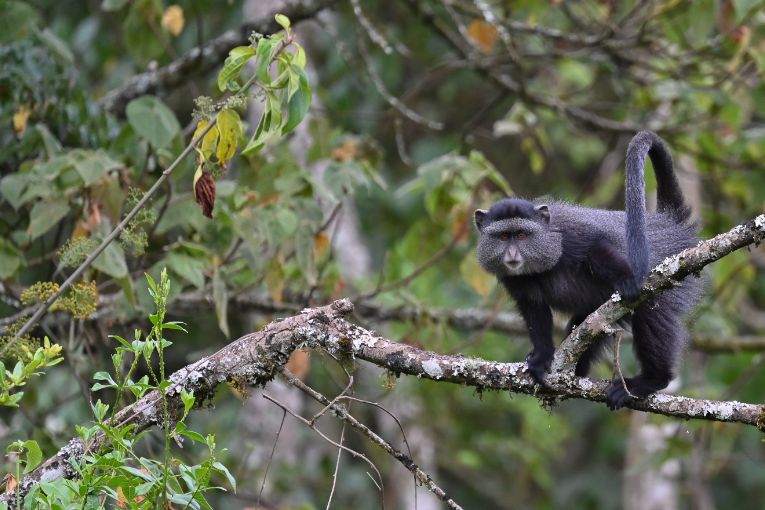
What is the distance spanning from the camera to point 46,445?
198 inches

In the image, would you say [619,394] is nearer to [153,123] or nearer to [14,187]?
[153,123]

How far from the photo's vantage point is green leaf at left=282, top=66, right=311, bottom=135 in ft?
12.7

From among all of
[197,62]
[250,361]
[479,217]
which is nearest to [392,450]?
[250,361]

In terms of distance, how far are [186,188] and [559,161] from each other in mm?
6736

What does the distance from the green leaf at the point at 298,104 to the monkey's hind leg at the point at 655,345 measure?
2102 mm

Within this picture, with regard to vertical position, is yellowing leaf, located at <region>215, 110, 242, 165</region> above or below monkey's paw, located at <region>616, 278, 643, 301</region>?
above

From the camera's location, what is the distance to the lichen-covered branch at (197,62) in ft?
21.2

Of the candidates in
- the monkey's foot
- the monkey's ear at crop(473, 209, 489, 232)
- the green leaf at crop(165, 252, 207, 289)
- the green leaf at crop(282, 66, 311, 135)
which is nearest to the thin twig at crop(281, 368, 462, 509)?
the monkey's foot

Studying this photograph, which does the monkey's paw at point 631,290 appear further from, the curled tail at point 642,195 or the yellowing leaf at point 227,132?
the yellowing leaf at point 227,132

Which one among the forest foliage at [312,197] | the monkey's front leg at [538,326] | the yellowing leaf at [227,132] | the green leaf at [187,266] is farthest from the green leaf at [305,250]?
the yellowing leaf at [227,132]

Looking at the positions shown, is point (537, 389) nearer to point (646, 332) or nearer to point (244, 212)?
point (646, 332)

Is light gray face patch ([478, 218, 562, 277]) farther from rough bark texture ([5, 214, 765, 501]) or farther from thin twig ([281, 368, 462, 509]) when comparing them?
thin twig ([281, 368, 462, 509])

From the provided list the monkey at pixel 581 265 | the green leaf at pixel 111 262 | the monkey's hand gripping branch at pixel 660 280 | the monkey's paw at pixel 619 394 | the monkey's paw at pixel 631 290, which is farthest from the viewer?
the monkey at pixel 581 265

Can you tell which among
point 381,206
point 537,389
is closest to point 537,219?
point 537,389
